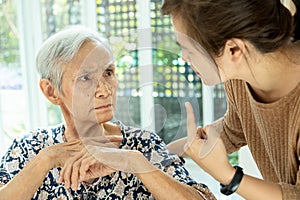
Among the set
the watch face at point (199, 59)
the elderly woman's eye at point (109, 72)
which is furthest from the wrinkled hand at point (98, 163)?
the watch face at point (199, 59)

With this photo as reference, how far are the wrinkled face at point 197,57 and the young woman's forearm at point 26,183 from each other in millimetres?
570

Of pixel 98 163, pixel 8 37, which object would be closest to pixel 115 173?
pixel 98 163

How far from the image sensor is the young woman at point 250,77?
102 centimetres

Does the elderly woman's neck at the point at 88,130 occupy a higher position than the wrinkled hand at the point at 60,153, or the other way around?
the elderly woman's neck at the point at 88,130

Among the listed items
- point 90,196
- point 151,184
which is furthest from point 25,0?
point 151,184

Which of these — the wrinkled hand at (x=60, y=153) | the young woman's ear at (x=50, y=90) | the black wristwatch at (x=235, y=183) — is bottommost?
the black wristwatch at (x=235, y=183)

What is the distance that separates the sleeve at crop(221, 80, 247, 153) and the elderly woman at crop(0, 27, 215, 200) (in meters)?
0.15

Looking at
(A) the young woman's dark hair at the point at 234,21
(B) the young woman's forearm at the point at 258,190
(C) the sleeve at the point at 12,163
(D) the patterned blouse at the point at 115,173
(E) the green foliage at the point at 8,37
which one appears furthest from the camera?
(E) the green foliage at the point at 8,37

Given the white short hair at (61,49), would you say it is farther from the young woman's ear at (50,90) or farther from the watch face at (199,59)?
the watch face at (199,59)

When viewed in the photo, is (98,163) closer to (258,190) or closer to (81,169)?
(81,169)

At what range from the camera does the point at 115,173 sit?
1.46 metres

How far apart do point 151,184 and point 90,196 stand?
247 millimetres

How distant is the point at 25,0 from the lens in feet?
7.96

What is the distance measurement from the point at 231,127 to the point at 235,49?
40 cm
